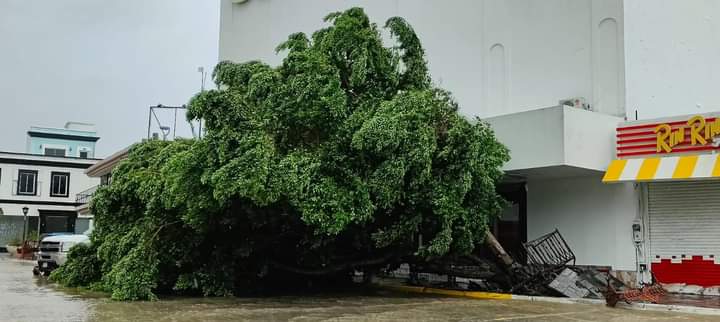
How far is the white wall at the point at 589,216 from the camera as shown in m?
16.1

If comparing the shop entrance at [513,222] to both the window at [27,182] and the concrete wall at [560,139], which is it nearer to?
the concrete wall at [560,139]

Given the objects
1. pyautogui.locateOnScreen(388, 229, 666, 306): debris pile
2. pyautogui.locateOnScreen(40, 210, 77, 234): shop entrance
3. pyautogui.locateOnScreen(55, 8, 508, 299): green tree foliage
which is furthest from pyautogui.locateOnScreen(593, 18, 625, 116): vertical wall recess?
pyautogui.locateOnScreen(40, 210, 77, 234): shop entrance

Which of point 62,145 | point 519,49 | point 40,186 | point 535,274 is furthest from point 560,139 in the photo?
point 62,145

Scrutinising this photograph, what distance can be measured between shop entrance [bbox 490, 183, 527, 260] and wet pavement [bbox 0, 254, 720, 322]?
4566 millimetres

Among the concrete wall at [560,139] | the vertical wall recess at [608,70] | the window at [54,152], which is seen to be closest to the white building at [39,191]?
the window at [54,152]

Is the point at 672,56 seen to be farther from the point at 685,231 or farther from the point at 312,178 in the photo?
the point at 312,178

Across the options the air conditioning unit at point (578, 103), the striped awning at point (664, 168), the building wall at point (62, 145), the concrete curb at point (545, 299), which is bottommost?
the concrete curb at point (545, 299)

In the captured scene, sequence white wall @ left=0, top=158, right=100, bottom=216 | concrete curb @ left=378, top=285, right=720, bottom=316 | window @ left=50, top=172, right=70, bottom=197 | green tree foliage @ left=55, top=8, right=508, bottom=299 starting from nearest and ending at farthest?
1. concrete curb @ left=378, top=285, right=720, bottom=316
2. green tree foliage @ left=55, top=8, right=508, bottom=299
3. white wall @ left=0, top=158, right=100, bottom=216
4. window @ left=50, top=172, right=70, bottom=197

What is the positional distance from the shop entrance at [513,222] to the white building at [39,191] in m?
41.2

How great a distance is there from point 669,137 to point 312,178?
322 inches

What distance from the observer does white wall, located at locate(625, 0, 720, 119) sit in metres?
15.8

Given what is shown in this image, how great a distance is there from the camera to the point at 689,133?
14.5 m

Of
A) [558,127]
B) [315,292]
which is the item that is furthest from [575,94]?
[315,292]

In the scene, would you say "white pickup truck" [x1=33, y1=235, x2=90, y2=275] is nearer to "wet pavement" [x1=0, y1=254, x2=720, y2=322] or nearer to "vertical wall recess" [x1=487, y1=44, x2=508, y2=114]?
"wet pavement" [x1=0, y1=254, x2=720, y2=322]
